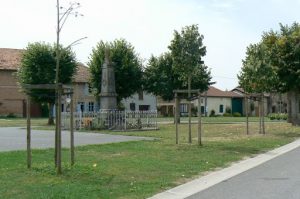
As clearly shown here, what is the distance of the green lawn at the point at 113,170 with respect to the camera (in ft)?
33.9

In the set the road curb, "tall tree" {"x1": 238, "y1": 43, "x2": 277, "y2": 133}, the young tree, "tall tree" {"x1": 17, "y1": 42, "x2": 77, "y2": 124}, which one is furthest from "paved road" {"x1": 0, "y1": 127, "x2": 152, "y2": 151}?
the young tree

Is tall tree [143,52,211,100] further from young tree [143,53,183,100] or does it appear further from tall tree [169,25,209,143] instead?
tall tree [169,25,209,143]

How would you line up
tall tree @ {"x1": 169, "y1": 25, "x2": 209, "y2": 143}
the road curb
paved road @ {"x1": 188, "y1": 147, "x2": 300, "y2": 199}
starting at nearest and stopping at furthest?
paved road @ {"x1": 188, "y1": 147, "x2": 300, "y2": 199}
the road curb
tall tree @ {"x1": 169, "y1": 25, "x2": 209, "y2": 143}

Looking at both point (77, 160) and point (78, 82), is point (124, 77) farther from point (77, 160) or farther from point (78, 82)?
point (77, 160)

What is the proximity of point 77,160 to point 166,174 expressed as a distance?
3304 mm

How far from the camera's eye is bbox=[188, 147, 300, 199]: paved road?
33.5ft

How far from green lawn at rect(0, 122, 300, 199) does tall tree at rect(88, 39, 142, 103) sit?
101 ft

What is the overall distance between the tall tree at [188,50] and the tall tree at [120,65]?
2266 centimetres

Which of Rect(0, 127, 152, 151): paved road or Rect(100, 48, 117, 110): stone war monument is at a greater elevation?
Rect(100, 48, 117, 110): stone war monument

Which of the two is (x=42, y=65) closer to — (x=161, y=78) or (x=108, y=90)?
(x=108, y=90)

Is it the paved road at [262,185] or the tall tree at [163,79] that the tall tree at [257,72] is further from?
the tall tree at [163,79]

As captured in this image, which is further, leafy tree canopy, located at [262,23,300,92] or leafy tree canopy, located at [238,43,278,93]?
leafy tree canopy, located at [262,23,300,92]

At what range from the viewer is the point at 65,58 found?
47.1m

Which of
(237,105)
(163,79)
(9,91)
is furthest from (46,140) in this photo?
(237,105)
